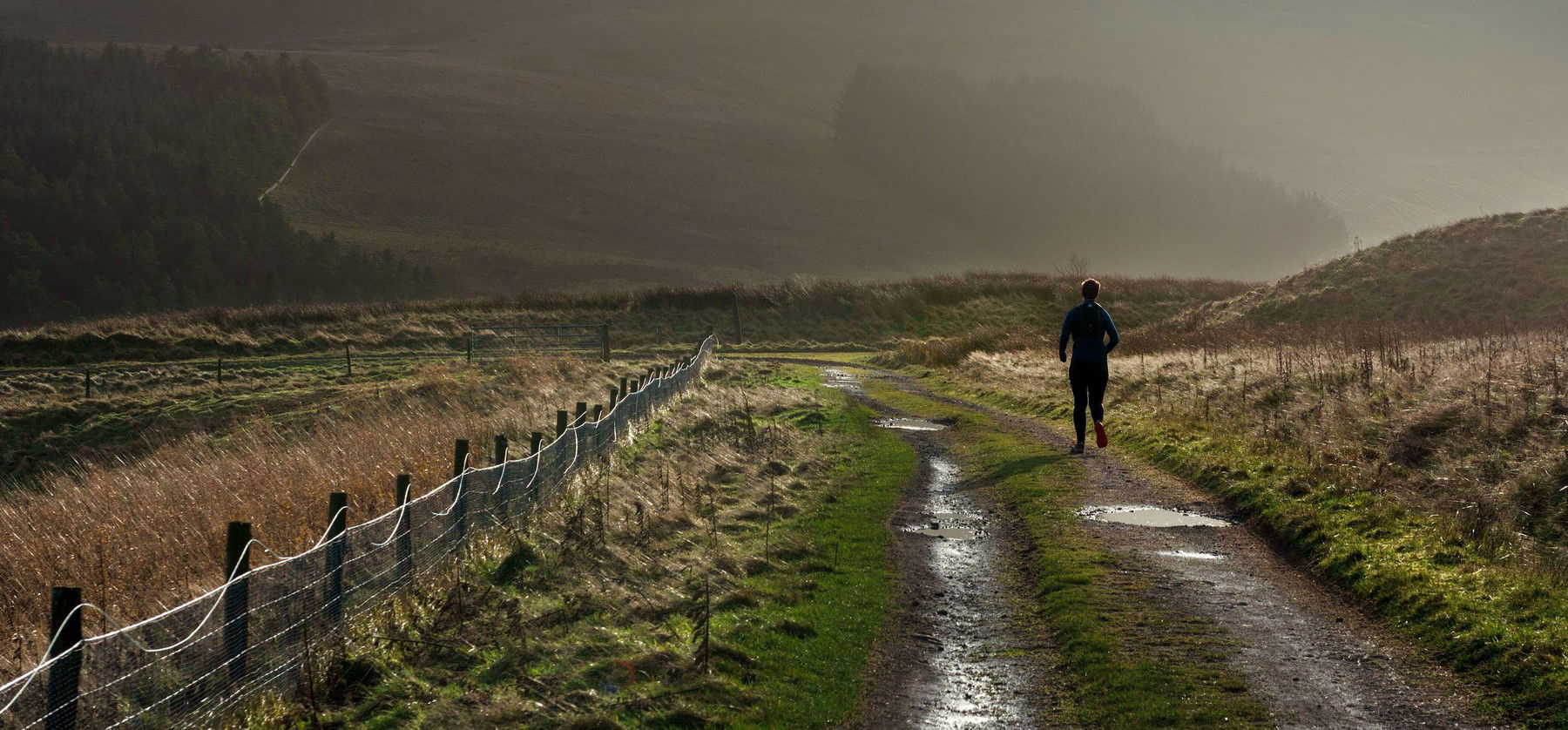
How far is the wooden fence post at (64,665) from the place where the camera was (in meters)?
5.79

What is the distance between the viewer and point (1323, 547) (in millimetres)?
11250

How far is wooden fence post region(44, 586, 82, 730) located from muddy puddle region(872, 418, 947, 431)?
59.9ft

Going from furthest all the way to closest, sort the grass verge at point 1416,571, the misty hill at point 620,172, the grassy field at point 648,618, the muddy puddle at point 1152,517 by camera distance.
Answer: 1. the misty hill at point 620,172
2. the muddy puddle at point 1152,517
3. the grass verge at point 1416,571
4. the grassy field at point 648,618

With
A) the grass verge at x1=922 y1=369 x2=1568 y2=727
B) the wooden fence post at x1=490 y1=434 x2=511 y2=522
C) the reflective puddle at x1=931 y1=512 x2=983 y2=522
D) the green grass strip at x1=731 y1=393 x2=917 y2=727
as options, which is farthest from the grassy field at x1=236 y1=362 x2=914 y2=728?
the grass verge at x1=922 y1=369 x2=1568 y2=727

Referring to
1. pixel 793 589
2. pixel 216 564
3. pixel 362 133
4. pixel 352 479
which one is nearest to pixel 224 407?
pixel 352 479

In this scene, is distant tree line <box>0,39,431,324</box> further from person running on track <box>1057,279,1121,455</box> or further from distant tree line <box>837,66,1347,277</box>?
person running on track <box>1057,279,1121,455</box>

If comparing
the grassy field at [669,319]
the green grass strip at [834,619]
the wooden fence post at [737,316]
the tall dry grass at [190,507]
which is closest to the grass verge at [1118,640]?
the green grass strip at [834,619]

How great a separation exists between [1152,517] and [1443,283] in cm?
3217

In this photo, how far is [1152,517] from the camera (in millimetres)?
13430

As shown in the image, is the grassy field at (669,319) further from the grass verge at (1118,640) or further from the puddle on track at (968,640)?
the grass verge at (1118,640)

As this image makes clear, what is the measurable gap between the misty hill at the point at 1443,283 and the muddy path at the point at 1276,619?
23740mm

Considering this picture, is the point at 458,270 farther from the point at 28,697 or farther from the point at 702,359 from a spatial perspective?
the point at 28,697

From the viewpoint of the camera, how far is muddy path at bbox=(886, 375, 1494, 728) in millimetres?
7414

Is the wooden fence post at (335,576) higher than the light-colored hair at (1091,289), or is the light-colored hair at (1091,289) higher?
the light-colored hair at (1091,289)
